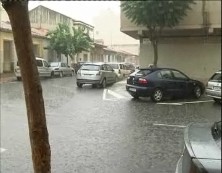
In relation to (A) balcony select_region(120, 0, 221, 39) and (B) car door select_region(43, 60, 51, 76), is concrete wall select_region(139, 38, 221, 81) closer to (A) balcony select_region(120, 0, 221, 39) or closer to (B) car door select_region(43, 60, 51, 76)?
(A) balcony select_region(120, 0, 221, 39)

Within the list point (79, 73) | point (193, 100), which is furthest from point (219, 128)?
point (79, 73)

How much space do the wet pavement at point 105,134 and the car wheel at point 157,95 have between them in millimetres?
496

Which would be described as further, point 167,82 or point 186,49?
point 186,49

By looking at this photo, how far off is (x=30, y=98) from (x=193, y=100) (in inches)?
585

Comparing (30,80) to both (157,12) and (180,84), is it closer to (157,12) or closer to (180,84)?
(180,84)

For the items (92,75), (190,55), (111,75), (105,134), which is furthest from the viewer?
(190,55)

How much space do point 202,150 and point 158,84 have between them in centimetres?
1413

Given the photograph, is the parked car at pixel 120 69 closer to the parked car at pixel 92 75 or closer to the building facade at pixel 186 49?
the building facade at pixel 186 49

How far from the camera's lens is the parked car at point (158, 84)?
1705cm

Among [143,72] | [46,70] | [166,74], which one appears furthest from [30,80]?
[46,70]

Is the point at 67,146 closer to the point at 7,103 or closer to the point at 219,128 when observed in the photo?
the point at 219,128

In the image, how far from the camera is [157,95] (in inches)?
675

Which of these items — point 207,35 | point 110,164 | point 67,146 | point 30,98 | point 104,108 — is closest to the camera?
point 30,98

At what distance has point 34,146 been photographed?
150 inches
